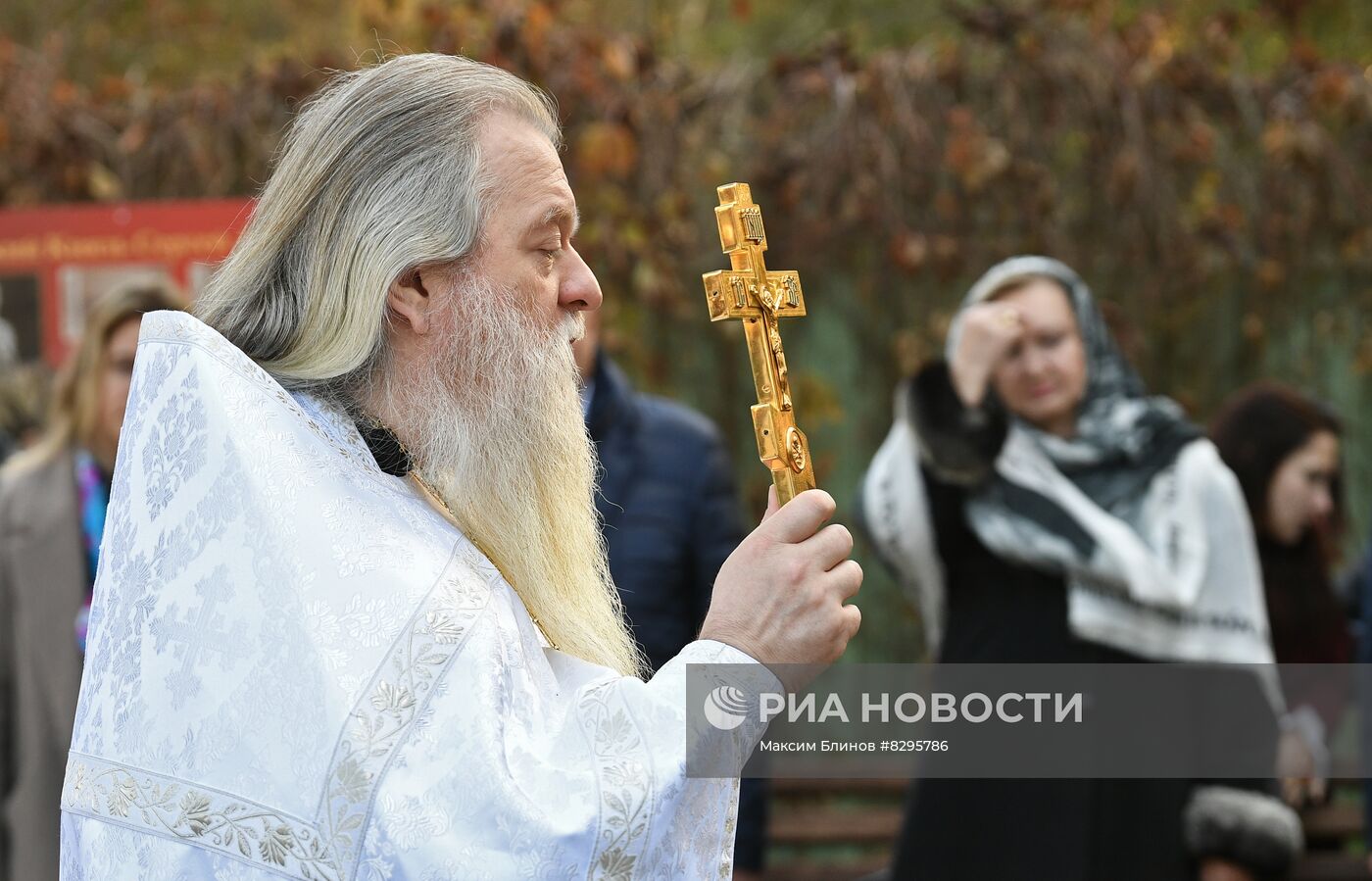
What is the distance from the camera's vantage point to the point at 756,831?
4.21 metres

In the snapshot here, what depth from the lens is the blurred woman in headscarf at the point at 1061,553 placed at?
389 centimetres

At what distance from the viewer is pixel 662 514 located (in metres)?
4.07

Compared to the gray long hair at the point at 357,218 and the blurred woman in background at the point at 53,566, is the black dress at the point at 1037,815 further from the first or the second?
the gray long hair at the point at 357,218

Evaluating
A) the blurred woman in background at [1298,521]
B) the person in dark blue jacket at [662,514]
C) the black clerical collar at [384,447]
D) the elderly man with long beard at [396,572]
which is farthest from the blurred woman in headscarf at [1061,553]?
the black clerical collar at [384,447]

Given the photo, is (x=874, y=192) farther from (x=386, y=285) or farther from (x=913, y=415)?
(x=386, y=285)

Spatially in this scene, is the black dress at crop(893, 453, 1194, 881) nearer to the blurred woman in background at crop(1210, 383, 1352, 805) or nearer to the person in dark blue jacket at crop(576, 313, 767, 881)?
the person in dark blue jacket at crop(576, 313, 767, 881)

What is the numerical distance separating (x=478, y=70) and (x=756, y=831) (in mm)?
2497

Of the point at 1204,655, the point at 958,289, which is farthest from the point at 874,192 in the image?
the point at 1204,655

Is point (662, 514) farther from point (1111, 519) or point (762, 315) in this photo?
point (762, 315)

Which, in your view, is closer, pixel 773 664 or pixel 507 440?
pixel 773 664

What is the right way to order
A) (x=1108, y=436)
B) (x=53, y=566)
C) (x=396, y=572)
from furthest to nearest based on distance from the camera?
1. (x=1108, y=436)
2. (x=53, y=566)
3. (x=396, y=572)

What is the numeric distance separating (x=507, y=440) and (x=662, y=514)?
1858 millimetres

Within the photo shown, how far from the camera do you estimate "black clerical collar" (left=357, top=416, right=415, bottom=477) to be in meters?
2.13

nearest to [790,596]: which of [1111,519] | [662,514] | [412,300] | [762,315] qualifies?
[762,315]
